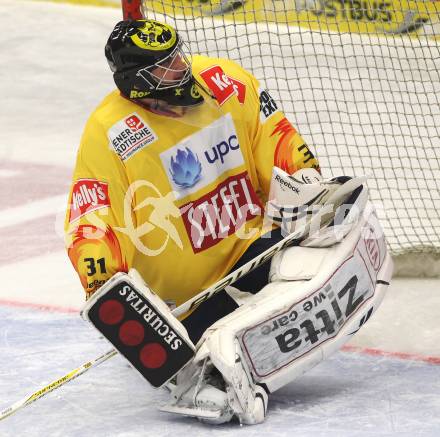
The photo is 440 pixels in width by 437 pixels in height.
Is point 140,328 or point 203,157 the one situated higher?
point 203,157

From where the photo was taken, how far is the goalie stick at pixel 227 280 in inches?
126

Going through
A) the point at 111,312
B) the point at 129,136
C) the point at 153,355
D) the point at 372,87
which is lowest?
the point at 372,87

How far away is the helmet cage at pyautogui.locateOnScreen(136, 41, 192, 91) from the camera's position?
3.26 metres

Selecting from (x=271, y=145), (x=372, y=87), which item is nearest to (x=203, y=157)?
(x=271, y=145)

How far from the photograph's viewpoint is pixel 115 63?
131 inches

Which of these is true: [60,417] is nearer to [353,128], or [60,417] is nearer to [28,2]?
[353,128]

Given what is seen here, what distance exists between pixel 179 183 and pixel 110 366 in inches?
27.0

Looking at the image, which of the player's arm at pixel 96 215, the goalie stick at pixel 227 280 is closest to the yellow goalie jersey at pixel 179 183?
the player's arm at pixel 96 215

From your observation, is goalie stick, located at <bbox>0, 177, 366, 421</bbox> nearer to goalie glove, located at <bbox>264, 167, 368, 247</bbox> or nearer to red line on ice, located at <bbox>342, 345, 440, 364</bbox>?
goalie glove, located at <bbox>264, 167, 368, 247</bbox>

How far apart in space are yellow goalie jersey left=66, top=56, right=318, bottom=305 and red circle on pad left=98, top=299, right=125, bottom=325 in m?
0.10

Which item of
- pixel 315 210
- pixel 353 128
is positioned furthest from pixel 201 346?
pixel 353 128

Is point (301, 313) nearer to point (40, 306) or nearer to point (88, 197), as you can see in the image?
point (88, 197)

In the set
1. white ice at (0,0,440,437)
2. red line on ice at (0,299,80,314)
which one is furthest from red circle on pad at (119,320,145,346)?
red line on ice at (0,299,80,314)

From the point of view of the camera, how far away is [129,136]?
327 cm
